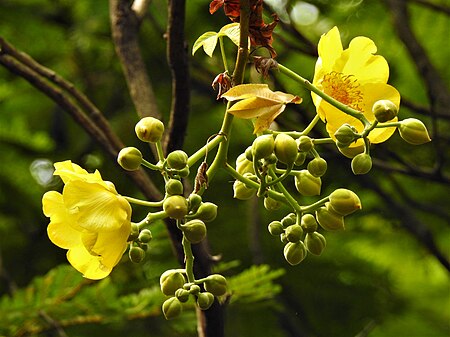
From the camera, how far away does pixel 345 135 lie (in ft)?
2.94

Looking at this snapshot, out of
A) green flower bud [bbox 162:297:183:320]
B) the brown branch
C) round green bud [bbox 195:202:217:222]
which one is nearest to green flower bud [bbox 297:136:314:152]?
round green bud [bbox 195:202:217:222]

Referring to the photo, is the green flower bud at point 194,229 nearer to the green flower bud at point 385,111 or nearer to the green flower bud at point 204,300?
the green flower bud at point 204,300

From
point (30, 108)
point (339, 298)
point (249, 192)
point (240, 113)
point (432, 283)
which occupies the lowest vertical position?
point (432, 283)

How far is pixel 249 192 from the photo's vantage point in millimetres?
993

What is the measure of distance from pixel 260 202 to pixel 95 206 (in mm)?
1830

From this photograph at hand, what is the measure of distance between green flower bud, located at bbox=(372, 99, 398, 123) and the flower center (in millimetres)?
133

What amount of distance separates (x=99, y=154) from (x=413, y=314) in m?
1.22

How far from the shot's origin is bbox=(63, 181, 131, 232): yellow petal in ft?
2.87

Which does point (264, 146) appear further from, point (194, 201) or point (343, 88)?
point (343, 88)

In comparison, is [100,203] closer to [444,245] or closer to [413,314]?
[413,314]

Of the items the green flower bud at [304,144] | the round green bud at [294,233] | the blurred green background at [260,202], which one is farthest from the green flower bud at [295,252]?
the blurred green background at [260,202]

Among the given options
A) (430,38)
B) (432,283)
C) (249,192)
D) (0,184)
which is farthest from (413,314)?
(249,192)

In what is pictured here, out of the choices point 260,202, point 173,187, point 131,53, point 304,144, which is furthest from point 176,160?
point 260,202

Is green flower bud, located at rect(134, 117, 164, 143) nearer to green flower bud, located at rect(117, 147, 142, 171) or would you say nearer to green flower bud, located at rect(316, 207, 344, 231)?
green flower bud, located at rect(117, 147, 142, 171)
